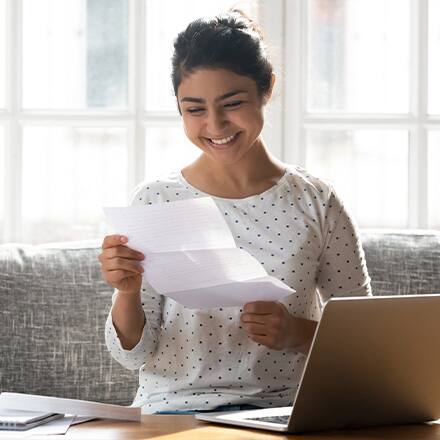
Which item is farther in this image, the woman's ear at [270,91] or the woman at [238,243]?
the woman's ear at [270,91]

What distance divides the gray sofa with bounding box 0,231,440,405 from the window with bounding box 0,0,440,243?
0.49 metres

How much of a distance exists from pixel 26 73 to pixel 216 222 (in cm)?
149

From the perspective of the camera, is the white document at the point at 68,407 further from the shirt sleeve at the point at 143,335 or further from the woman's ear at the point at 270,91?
the woman's ear at the point at 270,91

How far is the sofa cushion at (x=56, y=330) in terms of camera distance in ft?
7.20

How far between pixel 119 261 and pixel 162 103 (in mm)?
1286

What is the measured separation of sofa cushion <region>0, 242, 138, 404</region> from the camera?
2.20m

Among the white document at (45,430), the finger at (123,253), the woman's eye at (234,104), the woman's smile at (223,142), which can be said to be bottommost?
the white document at (45,430)

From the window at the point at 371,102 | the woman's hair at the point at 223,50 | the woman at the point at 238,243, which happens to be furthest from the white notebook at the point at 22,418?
the window at the point at 371,102

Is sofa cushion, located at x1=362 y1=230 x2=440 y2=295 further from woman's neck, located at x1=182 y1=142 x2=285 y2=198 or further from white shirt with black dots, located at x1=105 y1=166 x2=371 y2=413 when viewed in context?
woman's neck, located at x1=182 y1=142 x2=285 y2=198

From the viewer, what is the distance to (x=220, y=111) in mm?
1902

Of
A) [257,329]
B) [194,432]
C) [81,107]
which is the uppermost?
[81,107]

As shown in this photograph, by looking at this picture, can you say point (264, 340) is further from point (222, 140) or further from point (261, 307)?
point (222, 140)

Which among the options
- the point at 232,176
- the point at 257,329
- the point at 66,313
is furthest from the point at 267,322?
the point at 66,313

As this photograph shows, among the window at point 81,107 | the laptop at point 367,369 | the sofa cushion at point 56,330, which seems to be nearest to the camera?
the laptop at point 367,369
